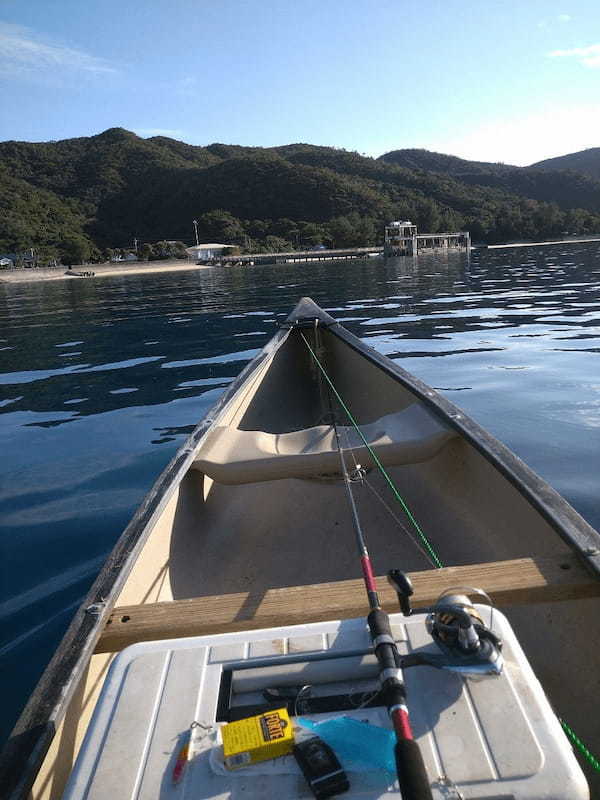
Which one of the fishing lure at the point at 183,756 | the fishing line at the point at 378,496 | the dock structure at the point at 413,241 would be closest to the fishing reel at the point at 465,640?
the fishing lure at the point at 183,756

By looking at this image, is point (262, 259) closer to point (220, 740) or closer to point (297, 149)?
point (220, 740)

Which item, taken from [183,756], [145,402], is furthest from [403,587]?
[145,402]

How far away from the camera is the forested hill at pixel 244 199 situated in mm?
102125

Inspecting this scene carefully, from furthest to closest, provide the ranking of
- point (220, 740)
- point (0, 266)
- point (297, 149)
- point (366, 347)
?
point (297, 149)
point (0, 266)
point (366, 347)
point (220, 740)

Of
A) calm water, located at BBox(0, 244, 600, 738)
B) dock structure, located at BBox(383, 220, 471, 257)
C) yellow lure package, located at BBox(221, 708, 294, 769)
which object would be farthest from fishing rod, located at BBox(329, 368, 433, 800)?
dock structure, located at BBox(383, 220, 471, 257)

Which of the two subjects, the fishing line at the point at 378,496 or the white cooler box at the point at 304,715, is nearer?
the white cooler box at the point at 304,715

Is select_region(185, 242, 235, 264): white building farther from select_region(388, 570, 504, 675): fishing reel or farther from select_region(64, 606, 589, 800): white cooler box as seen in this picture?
select_region(388, 570, 504, 675): fishing reel

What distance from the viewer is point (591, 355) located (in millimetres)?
8203

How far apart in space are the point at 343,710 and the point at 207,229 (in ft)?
419

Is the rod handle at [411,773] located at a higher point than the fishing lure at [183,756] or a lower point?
higher

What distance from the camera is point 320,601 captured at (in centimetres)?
175

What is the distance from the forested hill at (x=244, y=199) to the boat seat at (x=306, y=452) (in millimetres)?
91649

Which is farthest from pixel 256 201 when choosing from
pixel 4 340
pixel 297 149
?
pixel 4 340

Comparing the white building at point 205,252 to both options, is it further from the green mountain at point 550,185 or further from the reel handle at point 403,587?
the green mountain at point 550,185
